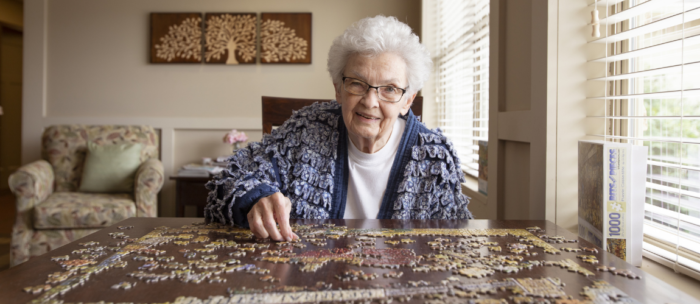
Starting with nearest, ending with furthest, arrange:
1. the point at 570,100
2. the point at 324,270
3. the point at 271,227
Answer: the point at 324,270, the point at 271,227, the point at 570,100

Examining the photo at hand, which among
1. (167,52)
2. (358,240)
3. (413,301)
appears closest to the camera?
(413,301)

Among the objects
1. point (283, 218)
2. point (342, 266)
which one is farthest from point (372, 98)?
point (342, 266)

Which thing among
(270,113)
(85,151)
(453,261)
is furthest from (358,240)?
(85,151)

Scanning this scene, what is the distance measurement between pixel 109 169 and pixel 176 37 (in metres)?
1.57

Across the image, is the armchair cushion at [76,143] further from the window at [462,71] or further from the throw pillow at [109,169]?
the window at [462,71]

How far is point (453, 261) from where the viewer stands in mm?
1018

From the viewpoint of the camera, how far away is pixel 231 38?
481cm

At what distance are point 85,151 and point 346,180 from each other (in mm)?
3589

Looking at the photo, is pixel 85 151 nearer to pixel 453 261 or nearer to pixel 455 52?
pixel 455 52

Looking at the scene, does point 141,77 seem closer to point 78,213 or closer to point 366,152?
point 78,213

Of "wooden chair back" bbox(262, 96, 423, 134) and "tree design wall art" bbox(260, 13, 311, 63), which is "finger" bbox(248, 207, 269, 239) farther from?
"tree design wall art" bbox(260, 13, 311, 63)

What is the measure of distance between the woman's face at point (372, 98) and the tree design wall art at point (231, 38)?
10.7ft

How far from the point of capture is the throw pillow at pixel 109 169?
4043mm

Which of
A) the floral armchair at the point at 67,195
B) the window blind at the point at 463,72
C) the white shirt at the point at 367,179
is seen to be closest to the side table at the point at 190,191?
the floral armchair at the point at 67,195
